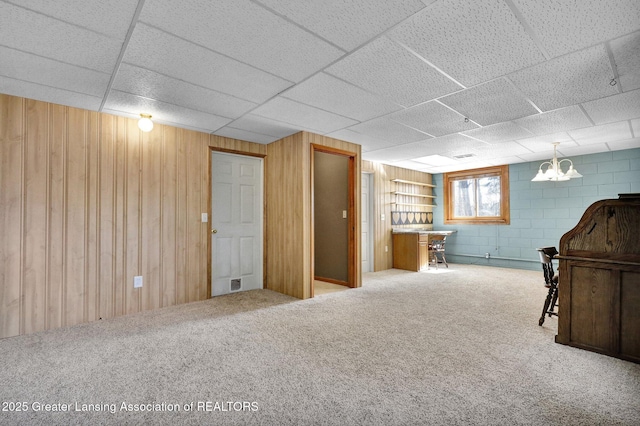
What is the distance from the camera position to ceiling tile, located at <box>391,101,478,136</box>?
11.4ft

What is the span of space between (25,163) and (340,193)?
4.20 metres

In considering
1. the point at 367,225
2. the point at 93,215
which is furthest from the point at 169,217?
the point at 367,225

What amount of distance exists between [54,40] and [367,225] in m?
5.54

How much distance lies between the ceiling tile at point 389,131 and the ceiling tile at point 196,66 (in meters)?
1.52

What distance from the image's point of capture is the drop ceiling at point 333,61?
1.85 metres

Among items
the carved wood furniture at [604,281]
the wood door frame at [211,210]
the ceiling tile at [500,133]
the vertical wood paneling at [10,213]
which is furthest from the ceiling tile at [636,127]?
the vertical wood paneling at [10,213]

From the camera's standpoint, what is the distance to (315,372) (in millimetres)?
2182

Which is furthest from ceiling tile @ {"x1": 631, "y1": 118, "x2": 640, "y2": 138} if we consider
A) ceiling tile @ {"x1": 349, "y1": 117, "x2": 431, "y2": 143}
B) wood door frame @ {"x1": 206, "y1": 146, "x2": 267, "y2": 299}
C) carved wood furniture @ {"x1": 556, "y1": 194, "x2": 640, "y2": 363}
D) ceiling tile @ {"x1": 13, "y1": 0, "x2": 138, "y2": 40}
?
ceiling tile @ {"x1": 13, "y1": 0, "x2": 138, "y2": 40}

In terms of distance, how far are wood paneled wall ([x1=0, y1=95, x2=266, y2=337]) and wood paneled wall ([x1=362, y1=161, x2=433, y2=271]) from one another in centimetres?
369

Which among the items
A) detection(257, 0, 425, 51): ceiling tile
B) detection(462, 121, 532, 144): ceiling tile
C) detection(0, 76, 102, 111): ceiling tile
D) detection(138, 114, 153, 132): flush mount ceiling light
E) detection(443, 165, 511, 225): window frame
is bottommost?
detection(443, 165, 511, 225): window frame

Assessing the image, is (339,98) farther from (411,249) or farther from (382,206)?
(411,249)

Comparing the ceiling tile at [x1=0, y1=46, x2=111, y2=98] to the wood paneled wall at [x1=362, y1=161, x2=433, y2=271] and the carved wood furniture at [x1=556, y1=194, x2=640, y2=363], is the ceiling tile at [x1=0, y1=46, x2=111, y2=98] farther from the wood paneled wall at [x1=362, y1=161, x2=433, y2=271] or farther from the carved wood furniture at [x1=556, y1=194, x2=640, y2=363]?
the wood paneled wall at [x1=362, y1=161, x2=433, y2=271]

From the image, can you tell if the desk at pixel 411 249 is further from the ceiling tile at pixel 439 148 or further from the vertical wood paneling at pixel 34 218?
the vertical wood paneling at pixel 34 218

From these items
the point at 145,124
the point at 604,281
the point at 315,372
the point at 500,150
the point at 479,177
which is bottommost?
the point at 315,372
